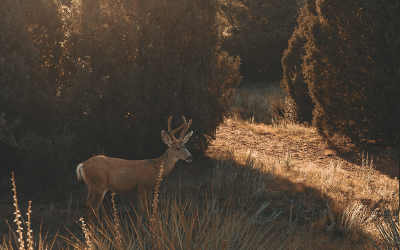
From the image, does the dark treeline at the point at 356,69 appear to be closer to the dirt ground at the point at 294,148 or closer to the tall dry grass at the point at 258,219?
the dirt ground at the point at 294,148

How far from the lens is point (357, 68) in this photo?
10594 mm

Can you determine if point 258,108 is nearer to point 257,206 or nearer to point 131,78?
point 131,78

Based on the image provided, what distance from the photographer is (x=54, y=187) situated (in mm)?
7258

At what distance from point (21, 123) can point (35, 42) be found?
79.8 inches

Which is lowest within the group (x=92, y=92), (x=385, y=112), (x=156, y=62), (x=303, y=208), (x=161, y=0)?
(x=303, y=208)

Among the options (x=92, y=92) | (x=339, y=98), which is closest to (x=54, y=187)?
(x=92, y=92)

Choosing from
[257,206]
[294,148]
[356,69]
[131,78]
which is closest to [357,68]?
[356,69]

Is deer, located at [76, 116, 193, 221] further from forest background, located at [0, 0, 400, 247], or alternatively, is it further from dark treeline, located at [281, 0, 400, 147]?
dark treeline, located at [281, 0, 400, 147]

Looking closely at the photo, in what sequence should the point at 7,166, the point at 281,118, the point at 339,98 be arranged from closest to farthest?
the point at 7,166 → the point at 339,98 → the point at 281,118

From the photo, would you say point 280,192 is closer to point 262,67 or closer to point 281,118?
point 281,118

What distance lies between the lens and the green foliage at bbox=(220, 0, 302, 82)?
1019 inches

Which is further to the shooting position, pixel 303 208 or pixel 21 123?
pixel 21 123

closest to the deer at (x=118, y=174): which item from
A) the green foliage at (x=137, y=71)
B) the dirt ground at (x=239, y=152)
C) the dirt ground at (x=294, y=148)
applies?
the dirt ground at (x=239, y=152)

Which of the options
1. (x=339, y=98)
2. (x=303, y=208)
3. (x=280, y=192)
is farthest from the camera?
(x=339, y=98)
